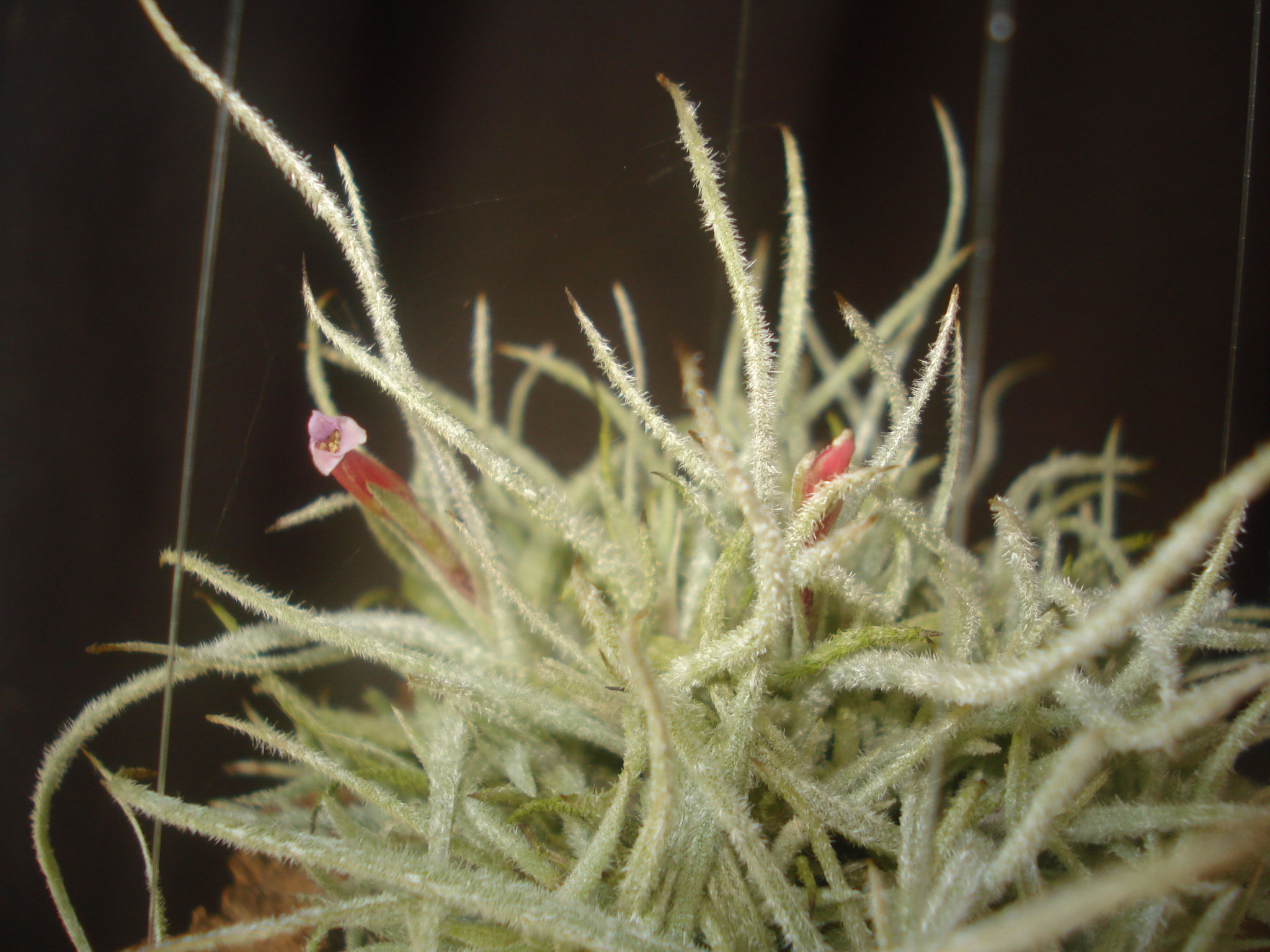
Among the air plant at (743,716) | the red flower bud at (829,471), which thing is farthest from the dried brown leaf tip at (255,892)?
the red flower bud at (829,471)

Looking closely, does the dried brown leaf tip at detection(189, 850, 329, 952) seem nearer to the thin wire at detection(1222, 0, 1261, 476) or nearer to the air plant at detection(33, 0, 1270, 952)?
the air plant at detection(33, 0, 1270, 952)

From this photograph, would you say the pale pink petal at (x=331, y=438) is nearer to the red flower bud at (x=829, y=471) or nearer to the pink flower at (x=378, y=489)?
the pink flower at (x=378, y=489)

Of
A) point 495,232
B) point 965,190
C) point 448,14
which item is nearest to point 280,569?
point 495,232

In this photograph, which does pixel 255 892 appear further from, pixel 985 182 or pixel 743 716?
pixel 985 182

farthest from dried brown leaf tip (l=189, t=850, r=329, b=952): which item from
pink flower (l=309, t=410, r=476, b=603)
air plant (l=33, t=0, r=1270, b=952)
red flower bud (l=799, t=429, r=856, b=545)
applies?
red flower bud (l=799, t=429, r=856, b=545)

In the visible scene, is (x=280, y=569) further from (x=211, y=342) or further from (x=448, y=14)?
(x=448, y=14)
